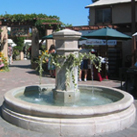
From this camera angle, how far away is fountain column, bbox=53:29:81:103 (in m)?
4.70

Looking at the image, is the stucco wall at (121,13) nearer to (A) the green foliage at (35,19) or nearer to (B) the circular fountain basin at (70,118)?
(A) the green foliage at (35,19)

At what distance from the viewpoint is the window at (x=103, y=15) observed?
57.3 ft

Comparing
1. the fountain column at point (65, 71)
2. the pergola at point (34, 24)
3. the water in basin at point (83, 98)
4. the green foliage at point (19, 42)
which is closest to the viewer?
the fountain column at point (65, 71)

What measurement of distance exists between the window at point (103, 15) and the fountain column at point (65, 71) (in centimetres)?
1346

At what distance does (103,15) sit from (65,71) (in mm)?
13861

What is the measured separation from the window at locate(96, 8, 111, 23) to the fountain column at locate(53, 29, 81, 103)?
13.5 metres

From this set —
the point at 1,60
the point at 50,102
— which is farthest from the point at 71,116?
the point at 1,60

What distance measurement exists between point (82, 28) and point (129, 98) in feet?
32.3

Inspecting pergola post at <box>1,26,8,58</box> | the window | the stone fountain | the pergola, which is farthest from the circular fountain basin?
the window

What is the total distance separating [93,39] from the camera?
40.6ft

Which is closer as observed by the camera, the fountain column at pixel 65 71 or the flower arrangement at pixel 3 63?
the fountain column at pixel 65 71

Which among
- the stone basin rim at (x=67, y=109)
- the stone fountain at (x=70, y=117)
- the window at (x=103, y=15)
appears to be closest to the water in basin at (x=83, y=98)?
the stone fountain at (x=70, y=117)

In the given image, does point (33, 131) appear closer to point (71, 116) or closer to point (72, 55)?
point (71, 116)

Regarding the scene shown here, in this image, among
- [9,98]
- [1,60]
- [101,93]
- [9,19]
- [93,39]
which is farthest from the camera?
[9,19]
